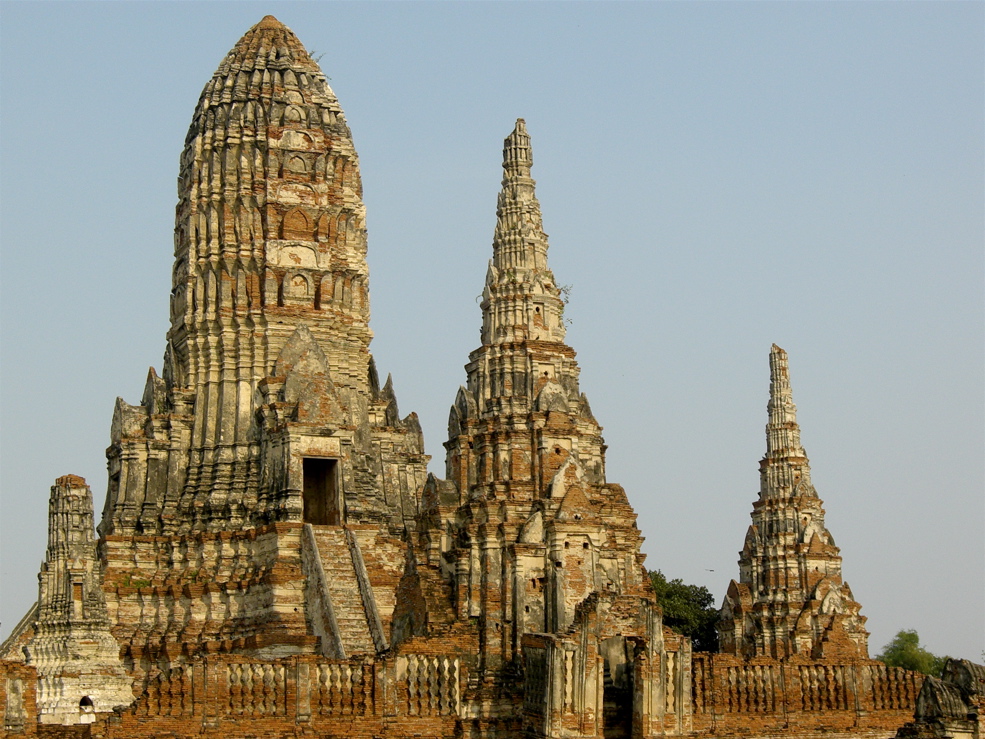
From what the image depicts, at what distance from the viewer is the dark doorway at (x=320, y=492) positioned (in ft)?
136

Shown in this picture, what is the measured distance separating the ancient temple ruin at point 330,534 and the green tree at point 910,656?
113ft

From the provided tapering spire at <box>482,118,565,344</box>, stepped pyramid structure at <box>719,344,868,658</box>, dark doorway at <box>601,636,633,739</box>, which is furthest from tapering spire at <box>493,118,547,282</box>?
stepped pyramid structure at <box>719,344,868,658</box>

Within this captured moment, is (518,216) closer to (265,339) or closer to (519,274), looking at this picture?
(519,274)

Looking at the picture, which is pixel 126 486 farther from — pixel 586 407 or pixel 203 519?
pixel 586 407

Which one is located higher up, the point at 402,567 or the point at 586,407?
the point at 586,407

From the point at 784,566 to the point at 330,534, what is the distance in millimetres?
27017

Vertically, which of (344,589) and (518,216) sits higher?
(518,216)

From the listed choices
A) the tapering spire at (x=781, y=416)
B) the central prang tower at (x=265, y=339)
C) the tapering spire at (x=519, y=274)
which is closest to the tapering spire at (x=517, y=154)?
the tapering spire at (x=519, y=274)

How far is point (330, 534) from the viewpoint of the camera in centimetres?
3975

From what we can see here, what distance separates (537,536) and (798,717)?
7483 millimetres

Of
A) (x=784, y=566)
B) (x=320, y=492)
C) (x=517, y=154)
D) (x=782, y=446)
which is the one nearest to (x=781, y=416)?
(x=782, y=446)

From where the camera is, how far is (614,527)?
4300 cm

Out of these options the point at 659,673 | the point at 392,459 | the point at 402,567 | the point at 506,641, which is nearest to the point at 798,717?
the point at 659,673

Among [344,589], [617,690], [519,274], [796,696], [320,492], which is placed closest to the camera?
[617,690]
